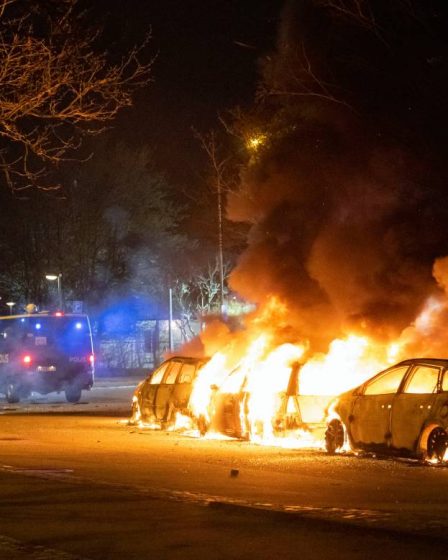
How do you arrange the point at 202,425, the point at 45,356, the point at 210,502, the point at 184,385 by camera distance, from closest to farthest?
the point at 210,502, the point at 202,425, the point at 184,385, the point at 45,356

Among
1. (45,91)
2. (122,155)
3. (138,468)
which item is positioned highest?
(122,155)

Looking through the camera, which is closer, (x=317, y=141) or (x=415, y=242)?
(x=415, y=242)

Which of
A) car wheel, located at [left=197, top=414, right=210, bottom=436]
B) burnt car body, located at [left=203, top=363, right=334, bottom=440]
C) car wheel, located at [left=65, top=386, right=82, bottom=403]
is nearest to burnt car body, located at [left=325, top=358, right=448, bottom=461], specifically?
burnt car body, located at [left=203, top=363, right=334, bottom=440]

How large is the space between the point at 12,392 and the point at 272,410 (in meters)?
16.3

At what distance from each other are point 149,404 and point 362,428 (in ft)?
20.9

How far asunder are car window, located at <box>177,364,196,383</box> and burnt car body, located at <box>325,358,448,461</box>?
4701mm

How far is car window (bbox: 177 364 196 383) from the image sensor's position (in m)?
19.9

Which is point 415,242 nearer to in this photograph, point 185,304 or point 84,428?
point 84,428

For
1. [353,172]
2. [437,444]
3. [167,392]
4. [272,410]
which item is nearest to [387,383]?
[437,444]

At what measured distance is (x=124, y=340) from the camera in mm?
57188

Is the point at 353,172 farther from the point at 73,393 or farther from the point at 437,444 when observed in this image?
the point at 73,393

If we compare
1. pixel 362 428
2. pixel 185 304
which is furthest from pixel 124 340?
pixel 362 428

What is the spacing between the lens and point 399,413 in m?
14.4

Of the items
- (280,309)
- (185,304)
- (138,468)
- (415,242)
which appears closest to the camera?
(138,468)
